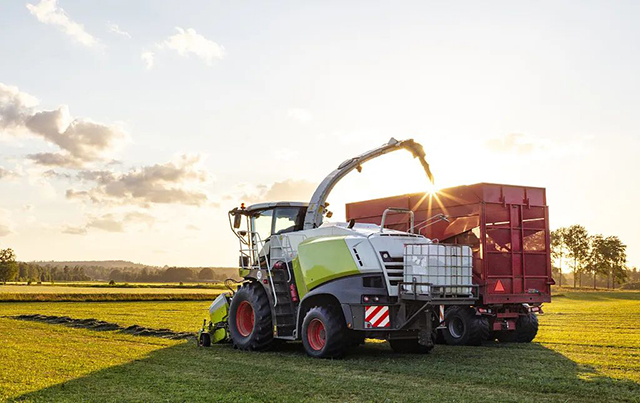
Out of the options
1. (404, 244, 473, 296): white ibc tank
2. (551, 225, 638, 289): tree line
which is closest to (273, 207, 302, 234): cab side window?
(404, 244, 473, 296): white ibc tank

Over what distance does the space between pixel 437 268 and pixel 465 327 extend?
4518 mm

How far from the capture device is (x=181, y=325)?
78.0 ft

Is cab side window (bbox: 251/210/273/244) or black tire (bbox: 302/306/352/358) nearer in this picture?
black tire (bbox: 302/306/352/358)

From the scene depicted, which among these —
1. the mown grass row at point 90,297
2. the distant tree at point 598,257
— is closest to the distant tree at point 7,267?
the mown grass row at point 90,297

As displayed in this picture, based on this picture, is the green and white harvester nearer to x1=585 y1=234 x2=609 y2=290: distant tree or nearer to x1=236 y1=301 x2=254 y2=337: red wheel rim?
x1=236 y1=301 x2=254 y2=337: red wheel rim

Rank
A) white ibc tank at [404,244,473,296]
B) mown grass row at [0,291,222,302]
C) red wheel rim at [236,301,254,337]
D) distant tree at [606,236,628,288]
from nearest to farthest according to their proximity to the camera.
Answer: white ibc tank at [404,244,473,296] < red wheel rim at [236,301,254,337] < mown grass row at [0,291,222,302] < distant tree at [606,236,628,288]

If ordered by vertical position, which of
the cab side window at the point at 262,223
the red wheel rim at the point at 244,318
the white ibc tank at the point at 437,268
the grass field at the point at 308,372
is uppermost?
the cab side window at the point at 262,223

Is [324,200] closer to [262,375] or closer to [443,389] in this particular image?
[262,375]

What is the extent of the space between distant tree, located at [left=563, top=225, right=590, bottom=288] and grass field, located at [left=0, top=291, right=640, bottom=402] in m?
88.9

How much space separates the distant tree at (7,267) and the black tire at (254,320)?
116 m

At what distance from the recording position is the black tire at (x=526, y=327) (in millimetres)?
17797

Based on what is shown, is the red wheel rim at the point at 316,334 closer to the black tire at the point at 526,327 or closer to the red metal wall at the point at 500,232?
the red metal wall at the point at 500,232

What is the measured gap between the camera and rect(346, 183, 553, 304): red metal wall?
16.8 meters

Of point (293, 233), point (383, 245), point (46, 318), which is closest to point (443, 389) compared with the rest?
point (383, 245)
